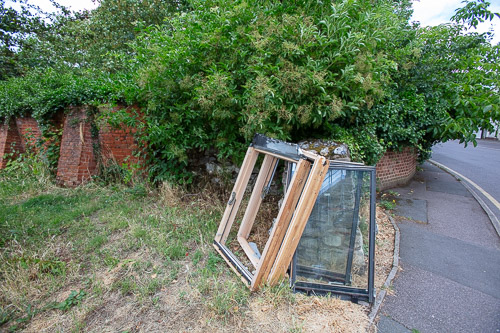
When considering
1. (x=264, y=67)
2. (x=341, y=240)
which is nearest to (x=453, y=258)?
(x=341, y=240)

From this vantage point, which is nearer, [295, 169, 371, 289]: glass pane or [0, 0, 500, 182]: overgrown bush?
[295, 169, 371, 289]: glass pane

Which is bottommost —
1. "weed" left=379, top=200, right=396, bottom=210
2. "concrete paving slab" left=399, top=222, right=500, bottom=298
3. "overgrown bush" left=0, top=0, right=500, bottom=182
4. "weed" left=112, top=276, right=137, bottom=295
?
"weed" left=112, top=276, right=137, bottom=295

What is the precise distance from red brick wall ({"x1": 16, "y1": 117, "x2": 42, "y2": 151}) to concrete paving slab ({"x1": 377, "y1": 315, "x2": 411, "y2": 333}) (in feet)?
26.1

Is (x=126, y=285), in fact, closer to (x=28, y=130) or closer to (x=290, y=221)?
(x=290, y=221)

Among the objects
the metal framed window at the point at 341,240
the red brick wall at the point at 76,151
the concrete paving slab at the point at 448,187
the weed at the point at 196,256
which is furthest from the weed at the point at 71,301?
the concrete paving slab at the point at 448,187

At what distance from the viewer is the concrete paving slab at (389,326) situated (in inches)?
91.9

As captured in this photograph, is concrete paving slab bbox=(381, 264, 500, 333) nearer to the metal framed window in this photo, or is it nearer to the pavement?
the pavement

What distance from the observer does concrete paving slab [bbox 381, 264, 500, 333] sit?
2.44 m

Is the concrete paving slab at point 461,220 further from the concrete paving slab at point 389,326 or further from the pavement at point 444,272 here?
the concrete paving slab at point 389,326

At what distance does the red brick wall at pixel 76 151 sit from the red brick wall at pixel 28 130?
60.5 inches

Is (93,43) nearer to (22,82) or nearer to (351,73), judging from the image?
(22,82)

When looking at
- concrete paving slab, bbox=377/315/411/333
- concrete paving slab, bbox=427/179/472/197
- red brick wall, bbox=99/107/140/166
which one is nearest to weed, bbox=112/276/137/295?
concrete paving slab, bbox=377/315/411/333

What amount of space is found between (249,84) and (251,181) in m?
1.84

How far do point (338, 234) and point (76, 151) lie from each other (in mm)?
5511
